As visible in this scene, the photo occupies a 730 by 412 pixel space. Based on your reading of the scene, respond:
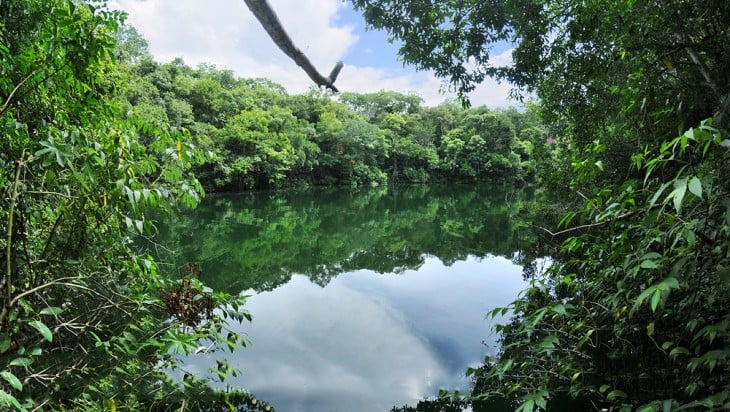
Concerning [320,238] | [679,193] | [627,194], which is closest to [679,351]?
[627,194]

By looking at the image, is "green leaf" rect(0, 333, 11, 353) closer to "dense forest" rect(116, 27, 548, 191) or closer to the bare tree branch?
the bare tree branch

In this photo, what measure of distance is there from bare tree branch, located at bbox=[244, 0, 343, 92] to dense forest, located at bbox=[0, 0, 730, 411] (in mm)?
505

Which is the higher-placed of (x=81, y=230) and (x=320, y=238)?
(x=320, y=238)

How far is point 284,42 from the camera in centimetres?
140

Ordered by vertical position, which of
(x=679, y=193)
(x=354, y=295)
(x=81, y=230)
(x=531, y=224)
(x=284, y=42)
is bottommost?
(x=81, y=230)

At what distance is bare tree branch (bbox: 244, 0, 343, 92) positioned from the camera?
1.31 metres

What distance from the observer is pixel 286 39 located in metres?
1.39

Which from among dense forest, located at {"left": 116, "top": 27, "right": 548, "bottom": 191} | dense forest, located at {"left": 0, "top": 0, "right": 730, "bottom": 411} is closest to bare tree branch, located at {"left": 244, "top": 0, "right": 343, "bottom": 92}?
dense forest, located at {"left": 0, "top": 0, "right": 730, "bottom": 411}

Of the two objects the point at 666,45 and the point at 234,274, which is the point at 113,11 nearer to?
the point at 666,45

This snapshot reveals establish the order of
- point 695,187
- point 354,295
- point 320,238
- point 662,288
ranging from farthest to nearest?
point 320,238, point 354,295, point 662,288, point 695,187

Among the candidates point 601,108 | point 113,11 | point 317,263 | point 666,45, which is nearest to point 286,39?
point 113,11

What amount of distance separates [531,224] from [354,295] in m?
4.56

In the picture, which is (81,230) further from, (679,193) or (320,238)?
(320,238)

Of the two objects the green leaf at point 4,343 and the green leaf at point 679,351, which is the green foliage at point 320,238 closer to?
the green leaf at point 4,343
